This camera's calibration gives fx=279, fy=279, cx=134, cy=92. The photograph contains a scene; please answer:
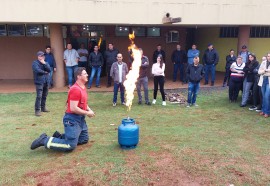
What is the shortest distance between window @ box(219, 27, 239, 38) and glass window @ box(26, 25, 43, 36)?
1148 centimetres

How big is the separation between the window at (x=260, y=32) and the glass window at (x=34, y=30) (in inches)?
508

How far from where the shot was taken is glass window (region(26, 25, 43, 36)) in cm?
1573

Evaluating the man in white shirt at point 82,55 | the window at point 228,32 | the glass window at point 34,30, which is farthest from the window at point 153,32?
the glass window at point 34,30

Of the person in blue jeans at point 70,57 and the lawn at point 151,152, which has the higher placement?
the person in blue jeans at point 70,57

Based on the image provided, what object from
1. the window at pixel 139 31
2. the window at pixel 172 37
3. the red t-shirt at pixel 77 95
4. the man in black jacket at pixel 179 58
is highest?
the window at pixel 139 31

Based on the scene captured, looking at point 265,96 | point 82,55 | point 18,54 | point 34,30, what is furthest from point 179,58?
point 18,54

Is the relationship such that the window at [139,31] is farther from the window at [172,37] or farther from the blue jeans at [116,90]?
the blue jeans at [116,90]

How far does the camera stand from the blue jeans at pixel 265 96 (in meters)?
8.68

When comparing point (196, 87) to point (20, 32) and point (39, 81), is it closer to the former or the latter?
point (39, 81)

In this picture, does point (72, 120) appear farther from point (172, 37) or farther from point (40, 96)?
point (172, 37)

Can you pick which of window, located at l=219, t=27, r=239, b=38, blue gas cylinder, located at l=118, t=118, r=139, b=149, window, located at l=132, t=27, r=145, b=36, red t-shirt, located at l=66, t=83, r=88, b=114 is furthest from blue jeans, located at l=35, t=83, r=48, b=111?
window, located at l=219, t=27, r=239, b=38

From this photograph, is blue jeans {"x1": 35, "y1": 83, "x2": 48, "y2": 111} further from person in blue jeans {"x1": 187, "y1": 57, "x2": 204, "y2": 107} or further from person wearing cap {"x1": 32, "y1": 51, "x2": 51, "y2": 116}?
person in blue jeans {"x1": 187, "y1": 57, "x2": 204, "y2": 107}
